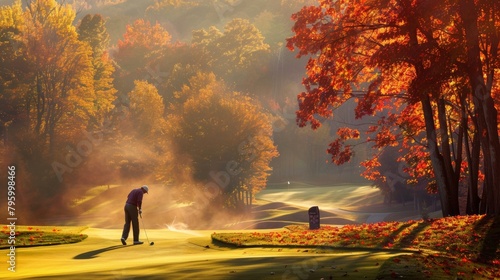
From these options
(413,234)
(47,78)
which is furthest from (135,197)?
(47,78)

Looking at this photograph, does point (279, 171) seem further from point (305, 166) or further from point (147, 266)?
point (147, 266)

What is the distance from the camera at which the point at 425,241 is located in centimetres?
2495

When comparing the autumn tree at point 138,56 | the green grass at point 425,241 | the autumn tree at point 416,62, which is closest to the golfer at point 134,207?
the green grass at point 425,241

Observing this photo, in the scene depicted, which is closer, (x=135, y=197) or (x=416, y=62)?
(x=135, y=197)

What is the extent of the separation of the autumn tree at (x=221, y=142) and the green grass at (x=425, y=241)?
40916 millimetres

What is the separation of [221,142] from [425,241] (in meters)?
46.4

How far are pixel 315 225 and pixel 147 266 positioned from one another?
2298 cm

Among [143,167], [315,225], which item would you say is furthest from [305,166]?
[315,225]

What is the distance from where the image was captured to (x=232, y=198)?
245ft

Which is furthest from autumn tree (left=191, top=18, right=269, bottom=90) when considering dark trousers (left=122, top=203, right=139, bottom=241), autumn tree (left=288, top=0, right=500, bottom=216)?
dark trousers (left=122, top=203, right=139, bottom=241)

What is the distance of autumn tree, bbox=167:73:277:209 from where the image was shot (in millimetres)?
70375

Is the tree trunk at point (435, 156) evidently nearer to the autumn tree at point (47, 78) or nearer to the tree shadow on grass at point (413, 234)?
the tree shadow on grass at point (413, 234)

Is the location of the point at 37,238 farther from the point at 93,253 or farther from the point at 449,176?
the point at 449,176

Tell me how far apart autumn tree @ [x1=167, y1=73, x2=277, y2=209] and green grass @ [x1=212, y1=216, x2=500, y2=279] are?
40.9 meters
